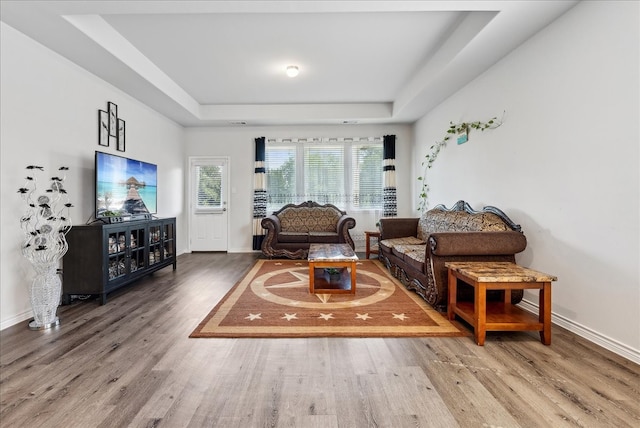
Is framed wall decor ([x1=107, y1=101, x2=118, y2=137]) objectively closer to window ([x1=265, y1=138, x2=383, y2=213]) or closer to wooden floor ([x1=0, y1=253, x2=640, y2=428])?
wooden floor ([x1=0, y1=253, x2=640, y2=428])

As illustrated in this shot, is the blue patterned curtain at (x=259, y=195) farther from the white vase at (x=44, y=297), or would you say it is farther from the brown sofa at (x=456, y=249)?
the white vase at (x=44, y=297)

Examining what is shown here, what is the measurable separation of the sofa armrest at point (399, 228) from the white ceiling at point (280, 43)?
1.87 m

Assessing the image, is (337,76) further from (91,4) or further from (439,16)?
(91,4)

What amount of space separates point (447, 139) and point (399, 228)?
151 cm

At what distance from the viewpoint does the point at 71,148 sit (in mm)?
3254

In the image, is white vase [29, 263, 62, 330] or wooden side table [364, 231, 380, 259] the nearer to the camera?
white vase [29, 263, 62, 330]

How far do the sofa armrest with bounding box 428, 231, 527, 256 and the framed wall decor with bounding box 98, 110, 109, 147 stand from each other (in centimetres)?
404

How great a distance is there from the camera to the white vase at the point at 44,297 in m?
2.44

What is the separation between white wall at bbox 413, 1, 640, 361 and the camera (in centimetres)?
197

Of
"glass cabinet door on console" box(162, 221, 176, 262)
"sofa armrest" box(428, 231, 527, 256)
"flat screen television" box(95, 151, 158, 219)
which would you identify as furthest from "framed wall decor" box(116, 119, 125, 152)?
"sofa armrest" box(428, 231, 527, 256)

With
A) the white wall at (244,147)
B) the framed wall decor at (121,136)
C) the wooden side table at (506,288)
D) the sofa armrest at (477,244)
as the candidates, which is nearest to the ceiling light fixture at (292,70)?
the white wall at (244,147)

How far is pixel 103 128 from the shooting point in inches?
148

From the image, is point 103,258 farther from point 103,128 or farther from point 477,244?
point 477,244

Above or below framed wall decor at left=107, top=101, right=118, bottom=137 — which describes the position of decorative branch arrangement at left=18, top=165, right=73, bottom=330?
below
